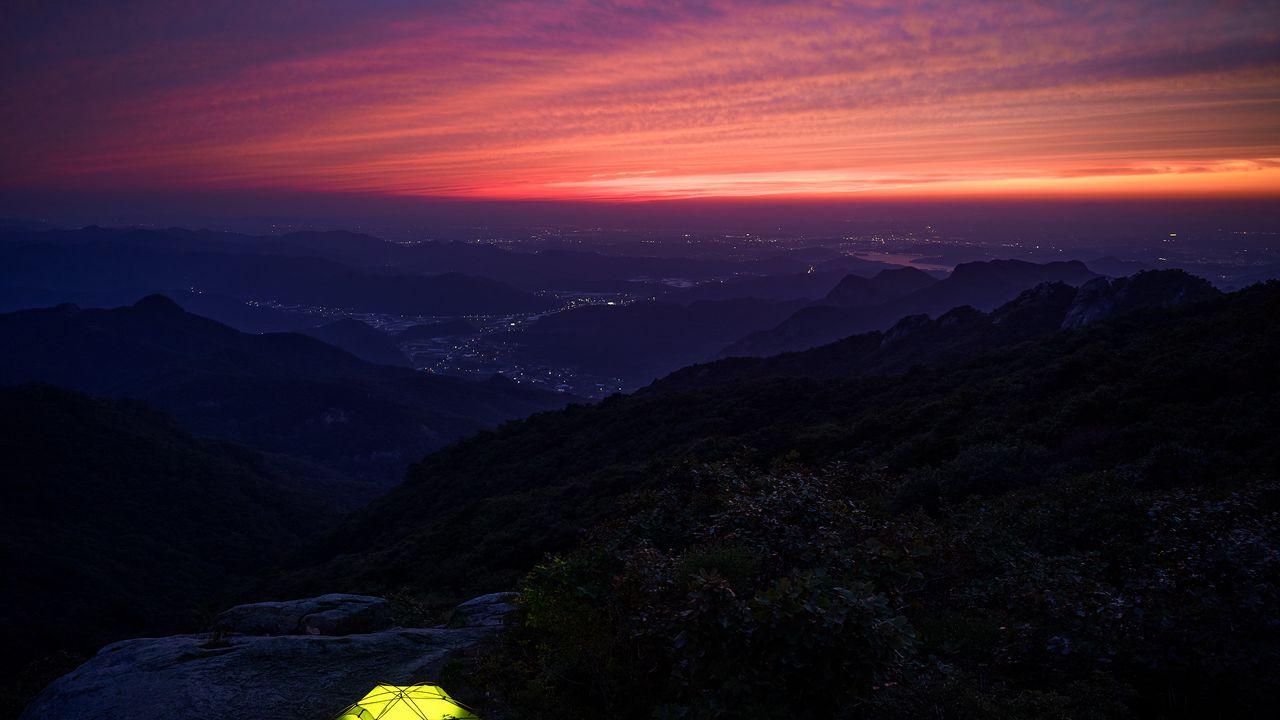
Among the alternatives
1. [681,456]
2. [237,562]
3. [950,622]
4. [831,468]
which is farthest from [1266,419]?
[237,562]

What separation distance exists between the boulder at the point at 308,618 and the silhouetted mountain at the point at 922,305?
123 m

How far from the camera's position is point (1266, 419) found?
42.9 ft

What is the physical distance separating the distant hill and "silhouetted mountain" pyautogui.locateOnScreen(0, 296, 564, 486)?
37171 mm

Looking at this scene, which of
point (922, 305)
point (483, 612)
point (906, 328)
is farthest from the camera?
point (922, 305)

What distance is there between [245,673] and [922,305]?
158 m

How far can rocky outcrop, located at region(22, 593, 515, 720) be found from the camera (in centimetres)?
843

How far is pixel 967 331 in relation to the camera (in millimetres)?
57719

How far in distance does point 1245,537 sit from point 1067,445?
878cm

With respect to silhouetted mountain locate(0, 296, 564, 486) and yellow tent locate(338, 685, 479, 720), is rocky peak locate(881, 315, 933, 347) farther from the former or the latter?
silhouetted mountain locate(0, 296, 564, 486)

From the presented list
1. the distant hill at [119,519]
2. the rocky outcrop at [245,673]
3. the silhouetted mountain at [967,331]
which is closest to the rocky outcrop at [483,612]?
the rocky outcrop at [245,673]

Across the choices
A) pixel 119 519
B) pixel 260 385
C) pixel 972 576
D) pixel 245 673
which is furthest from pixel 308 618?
pixel 260 385

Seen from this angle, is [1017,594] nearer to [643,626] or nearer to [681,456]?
[643,626]

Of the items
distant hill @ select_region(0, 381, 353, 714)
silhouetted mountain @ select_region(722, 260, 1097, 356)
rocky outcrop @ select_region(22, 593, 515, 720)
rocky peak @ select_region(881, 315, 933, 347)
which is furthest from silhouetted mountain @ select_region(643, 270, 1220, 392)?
silhouetted mountain @ select_region(722, 260, 1097, 356)

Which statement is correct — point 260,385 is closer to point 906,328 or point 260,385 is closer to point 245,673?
point 906,328
